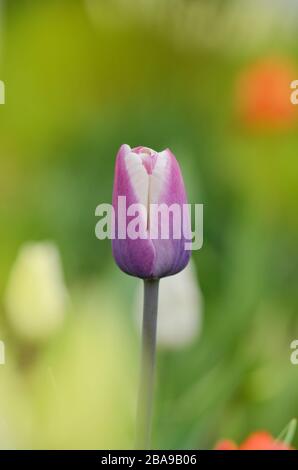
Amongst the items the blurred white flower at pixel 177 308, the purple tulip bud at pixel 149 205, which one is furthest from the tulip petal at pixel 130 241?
the blurred white flower at pixel 177 308

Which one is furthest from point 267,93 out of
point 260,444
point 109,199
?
point 260,444

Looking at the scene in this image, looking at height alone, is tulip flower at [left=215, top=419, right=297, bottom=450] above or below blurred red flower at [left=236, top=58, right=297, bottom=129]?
below

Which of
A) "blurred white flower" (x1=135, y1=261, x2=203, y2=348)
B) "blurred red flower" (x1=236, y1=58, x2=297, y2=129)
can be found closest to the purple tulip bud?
"blurred white flower" (x1=135, y1=261, x2=203, y2=348)

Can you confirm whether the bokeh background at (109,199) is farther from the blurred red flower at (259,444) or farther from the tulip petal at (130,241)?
the tulip petal at (130,241)

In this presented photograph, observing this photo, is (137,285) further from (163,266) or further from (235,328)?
(163,266)

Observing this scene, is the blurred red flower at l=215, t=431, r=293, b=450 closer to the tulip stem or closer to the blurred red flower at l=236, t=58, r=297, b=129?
the tulip stem

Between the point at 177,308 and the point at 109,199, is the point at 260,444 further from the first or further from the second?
the point at 109,199

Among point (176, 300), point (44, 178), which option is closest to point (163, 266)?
point (176, 300)
